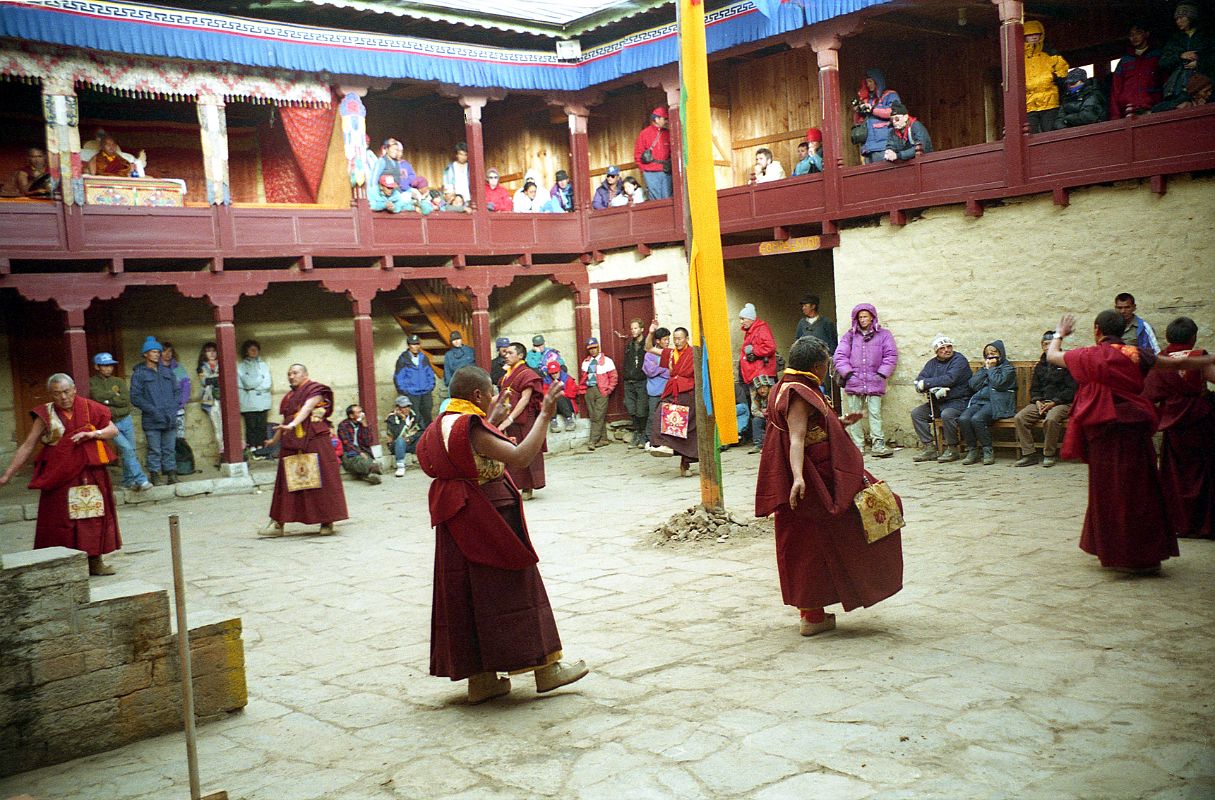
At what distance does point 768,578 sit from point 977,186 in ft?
23.7

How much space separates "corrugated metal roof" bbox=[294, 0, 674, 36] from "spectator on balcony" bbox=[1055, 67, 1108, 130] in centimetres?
560

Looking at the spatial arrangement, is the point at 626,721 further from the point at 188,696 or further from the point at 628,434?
the point at 628,434

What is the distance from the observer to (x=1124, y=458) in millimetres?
6211

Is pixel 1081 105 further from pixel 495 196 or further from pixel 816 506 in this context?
pixel 495 196

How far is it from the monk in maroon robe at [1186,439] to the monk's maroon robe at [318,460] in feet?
22.8

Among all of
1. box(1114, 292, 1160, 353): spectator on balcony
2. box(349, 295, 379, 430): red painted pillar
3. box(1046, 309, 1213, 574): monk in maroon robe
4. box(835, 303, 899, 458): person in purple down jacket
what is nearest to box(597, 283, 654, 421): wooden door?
box(349, 295, 379, 430): red painted pillar

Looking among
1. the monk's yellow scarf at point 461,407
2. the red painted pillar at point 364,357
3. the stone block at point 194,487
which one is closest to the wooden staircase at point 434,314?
the red painted pillar at point 364,357

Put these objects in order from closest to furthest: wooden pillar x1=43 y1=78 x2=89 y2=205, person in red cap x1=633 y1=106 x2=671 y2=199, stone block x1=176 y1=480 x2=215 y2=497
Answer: wooden pillar x1=43 y1=78 x2=89 y2=205
stone block x1=176 y1=480 x2=215 y2=497
person in red cap x1=633 y1=106 x2=671 y2=199

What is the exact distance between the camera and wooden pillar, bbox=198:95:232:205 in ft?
45.2

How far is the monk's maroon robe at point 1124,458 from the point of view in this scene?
6.19 metres

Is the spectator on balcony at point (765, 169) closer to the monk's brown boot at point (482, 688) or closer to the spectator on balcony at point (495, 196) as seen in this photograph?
the spectator on balcony at point (495, 196)

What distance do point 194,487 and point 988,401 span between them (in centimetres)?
985

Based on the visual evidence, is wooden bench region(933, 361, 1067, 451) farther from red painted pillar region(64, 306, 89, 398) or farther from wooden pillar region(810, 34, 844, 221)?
red painted pillar region(64, 306, 89, 398)

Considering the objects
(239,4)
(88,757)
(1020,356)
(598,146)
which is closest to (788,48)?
(598,146)
